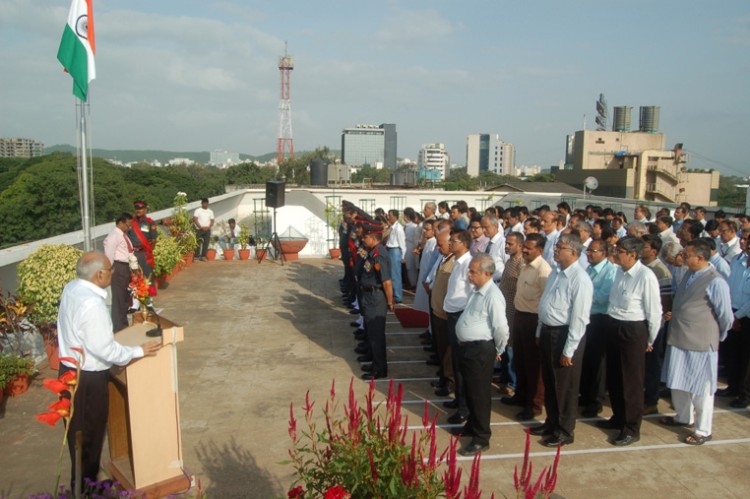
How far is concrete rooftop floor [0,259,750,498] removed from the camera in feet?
12.6

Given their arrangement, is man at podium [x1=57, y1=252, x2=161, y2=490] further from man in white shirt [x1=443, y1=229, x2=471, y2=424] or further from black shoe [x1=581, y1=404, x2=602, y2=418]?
black shoe [x1=581, y1=404, x2=602, y2=418]

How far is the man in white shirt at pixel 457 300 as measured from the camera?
4812 mm

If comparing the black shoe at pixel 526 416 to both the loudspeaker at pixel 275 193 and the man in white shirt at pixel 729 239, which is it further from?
the loudspeaker at pixel 275 193

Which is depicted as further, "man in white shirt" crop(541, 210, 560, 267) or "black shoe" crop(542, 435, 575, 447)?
"man in white shirt" crop(541, 210, 560, 267)

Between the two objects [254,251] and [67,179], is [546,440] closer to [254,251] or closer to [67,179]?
[254,251]

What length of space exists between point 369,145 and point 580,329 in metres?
167

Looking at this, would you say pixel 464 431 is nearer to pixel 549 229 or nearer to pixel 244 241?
pixel 549 229

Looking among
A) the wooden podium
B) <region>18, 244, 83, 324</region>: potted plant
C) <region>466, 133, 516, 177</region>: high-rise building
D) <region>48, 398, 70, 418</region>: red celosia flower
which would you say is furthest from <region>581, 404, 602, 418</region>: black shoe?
<region>466, 133, 516, 177</region>: high-rise building

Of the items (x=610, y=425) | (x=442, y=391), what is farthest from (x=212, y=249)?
(x=610, y=425)

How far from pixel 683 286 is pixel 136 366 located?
4135 millimetres

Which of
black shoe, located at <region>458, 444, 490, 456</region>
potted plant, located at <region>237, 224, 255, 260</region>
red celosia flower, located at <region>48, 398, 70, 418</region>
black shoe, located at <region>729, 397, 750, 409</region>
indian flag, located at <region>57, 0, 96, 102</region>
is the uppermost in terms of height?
indian flag, located at <region>57, 0, 96, 102</region>

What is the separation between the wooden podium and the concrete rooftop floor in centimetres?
27

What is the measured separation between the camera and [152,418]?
340cm

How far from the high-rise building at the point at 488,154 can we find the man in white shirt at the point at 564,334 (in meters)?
178
